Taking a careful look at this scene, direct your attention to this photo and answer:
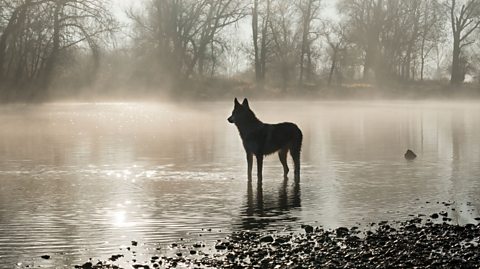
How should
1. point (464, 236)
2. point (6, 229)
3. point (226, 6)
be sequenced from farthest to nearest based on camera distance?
point (226, 6) → point (6, 229) → point (464, 236)

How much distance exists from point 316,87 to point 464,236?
69.7 meters

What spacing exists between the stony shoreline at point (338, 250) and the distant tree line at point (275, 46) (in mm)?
45635

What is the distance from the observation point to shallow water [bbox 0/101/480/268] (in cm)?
1019

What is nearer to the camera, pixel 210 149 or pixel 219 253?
pixel 219 253

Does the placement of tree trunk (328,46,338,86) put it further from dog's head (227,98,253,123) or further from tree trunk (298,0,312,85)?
dog's head (227,98,253,123)

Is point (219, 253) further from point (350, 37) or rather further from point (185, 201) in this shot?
point (350, 37)

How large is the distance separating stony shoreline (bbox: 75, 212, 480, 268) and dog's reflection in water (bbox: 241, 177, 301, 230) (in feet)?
3.02

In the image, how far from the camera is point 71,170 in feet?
59.0

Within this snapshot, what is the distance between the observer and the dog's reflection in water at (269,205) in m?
11.0

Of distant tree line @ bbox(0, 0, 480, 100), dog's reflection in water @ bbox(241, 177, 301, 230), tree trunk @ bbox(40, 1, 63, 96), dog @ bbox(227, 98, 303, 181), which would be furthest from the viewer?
distant tree line @ bbox(0, 0, 480, 100)

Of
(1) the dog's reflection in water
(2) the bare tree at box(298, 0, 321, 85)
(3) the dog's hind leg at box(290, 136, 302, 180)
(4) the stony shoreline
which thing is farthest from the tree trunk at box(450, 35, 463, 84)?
(4) the stony shoreline

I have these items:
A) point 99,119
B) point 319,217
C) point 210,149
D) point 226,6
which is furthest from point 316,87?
point 319,217

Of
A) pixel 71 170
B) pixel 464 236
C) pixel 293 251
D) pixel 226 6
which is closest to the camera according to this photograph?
pixel 293 251

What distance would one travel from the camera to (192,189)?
14469 millimetres
